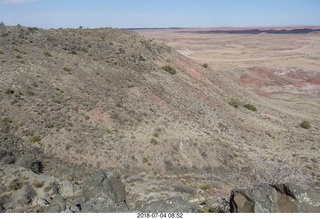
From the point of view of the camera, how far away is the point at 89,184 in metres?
19.5

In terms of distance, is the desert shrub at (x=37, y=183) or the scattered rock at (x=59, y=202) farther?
the desert shrub at (x=37, y=183)

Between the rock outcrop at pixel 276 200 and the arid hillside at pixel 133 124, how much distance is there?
5.90 meters

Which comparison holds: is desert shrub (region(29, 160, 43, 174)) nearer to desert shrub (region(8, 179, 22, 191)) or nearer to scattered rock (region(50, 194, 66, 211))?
desert shrub (region(8, 179, 22, 191))

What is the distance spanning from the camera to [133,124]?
30.2 metres

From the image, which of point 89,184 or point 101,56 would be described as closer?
point 89,184

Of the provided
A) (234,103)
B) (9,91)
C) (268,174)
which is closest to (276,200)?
(268,174)

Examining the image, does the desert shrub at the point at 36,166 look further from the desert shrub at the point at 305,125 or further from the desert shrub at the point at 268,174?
the desert shrub at the point at 305,125

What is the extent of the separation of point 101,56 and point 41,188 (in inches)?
944

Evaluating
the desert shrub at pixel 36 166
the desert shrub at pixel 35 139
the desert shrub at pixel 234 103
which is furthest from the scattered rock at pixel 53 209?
the desert shrub at pixel 234 103

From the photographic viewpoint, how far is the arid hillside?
2427cm

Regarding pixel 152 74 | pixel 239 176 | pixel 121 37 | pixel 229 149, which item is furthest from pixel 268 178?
pixel 121 37

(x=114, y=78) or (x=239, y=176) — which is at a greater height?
(x=114, y=78)

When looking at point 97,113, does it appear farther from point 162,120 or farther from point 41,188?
point 41,188

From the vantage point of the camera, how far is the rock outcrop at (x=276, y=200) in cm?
1472
